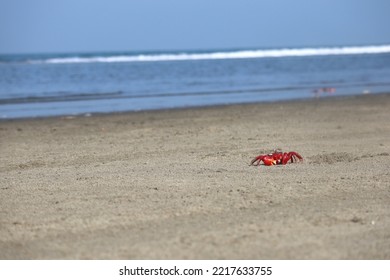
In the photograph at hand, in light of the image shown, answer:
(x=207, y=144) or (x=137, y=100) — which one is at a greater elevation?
(x=137, y=100)

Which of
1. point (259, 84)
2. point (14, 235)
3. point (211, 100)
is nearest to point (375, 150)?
point (14, 235)

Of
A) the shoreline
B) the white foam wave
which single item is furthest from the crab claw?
the white foam wave

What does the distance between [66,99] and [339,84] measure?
407 inches

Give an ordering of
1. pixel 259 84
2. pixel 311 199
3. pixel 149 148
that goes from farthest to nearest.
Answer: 1. pixel 259 84
2. pixel 149 148
3. pixel 311 199

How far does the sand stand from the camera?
5129 mm

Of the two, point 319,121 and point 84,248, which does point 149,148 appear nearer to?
point 319,121

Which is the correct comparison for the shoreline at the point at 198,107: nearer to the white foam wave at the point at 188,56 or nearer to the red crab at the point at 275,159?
the red crab at the point at 275,159

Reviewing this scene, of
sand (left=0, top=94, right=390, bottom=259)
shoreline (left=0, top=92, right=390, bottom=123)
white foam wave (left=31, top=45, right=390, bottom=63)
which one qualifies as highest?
white foam wave (left=31, top=45, right=390, bottom=63)

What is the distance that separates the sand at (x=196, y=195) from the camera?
513 cm

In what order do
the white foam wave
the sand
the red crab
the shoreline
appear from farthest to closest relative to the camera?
the white foam wave
the shoreline
the red crab
the sand

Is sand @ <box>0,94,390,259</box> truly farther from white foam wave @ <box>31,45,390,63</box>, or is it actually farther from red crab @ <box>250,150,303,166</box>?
white foam wave @ <box>31,45,390,63</box>

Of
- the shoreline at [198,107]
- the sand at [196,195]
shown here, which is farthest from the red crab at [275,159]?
the shoreline at [198,107]

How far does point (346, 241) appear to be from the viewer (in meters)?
5.16

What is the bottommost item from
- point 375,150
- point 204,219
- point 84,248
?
point 84,248
